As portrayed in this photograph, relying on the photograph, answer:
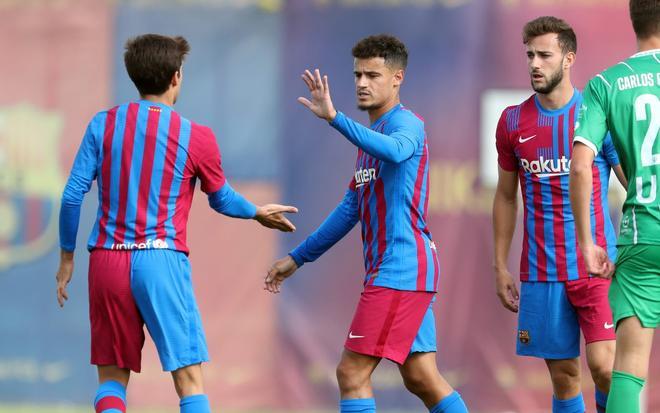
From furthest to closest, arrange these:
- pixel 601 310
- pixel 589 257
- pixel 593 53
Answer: pixel 593 53
pixel 601 310
pixel 589 257

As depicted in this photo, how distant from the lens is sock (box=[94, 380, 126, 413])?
5637 mm

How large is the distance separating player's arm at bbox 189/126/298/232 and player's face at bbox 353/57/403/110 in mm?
667

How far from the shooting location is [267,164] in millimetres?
8977

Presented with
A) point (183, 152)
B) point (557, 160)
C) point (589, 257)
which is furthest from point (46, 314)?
point (589, 257)

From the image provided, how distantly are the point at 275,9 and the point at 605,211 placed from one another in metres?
3.53

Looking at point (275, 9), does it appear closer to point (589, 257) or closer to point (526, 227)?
point (526, 227)

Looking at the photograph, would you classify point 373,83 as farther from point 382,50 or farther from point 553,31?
point 553,31

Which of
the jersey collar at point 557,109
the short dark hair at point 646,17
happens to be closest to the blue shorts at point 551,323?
the jersey collar at point 557,109

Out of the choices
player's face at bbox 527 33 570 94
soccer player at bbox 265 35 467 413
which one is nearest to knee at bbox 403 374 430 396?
soccer player at bbox 265 35 467 413

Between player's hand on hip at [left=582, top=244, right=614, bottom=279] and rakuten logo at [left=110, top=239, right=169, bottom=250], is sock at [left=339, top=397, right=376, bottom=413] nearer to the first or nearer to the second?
rakuten logo at [left=110, top=239, right=169, bottom=250]

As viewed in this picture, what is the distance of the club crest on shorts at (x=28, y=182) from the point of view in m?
8.91

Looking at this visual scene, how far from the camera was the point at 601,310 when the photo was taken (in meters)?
6.16

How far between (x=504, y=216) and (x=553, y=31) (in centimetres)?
102

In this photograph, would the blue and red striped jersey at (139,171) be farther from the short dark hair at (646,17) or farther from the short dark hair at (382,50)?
the short dark hair at (646,17)
